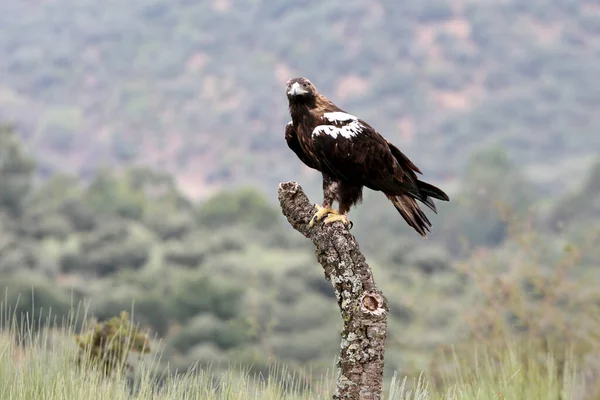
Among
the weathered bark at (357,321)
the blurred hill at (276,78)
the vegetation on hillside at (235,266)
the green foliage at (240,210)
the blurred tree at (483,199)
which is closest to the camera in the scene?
the weathered bark at (357,321)

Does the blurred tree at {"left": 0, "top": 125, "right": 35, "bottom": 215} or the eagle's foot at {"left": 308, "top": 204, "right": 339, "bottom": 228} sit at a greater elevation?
the blurred tree at {"left": 0, "top": 125, "right": 35, "bottom": 215}

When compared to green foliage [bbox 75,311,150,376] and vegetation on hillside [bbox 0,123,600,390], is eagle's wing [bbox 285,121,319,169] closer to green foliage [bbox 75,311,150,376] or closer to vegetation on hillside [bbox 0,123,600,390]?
green foliage [bbox 75,311,150,376]

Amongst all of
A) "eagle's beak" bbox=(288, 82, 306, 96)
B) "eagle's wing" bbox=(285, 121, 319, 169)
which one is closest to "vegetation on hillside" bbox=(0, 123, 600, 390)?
"eagle's wing" bbox=(285, 121, 319, 169)

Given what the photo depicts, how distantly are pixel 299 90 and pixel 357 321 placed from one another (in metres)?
2.08

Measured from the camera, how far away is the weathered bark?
17.8 feet

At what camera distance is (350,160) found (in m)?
6.48

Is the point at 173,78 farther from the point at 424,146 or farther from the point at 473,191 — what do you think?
the point at 473,191

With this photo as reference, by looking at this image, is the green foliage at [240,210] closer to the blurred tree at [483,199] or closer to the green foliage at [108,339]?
the blurred tree at [483,199]

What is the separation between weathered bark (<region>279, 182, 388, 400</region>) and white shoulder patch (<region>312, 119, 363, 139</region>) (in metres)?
1.07

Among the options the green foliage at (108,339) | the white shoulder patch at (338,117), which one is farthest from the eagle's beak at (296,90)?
the green foliage at (108,339)

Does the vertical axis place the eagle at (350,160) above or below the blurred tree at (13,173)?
below

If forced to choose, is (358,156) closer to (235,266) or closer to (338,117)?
(338,117)

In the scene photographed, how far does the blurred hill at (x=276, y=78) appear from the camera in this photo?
355ft

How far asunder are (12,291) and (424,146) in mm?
83659
